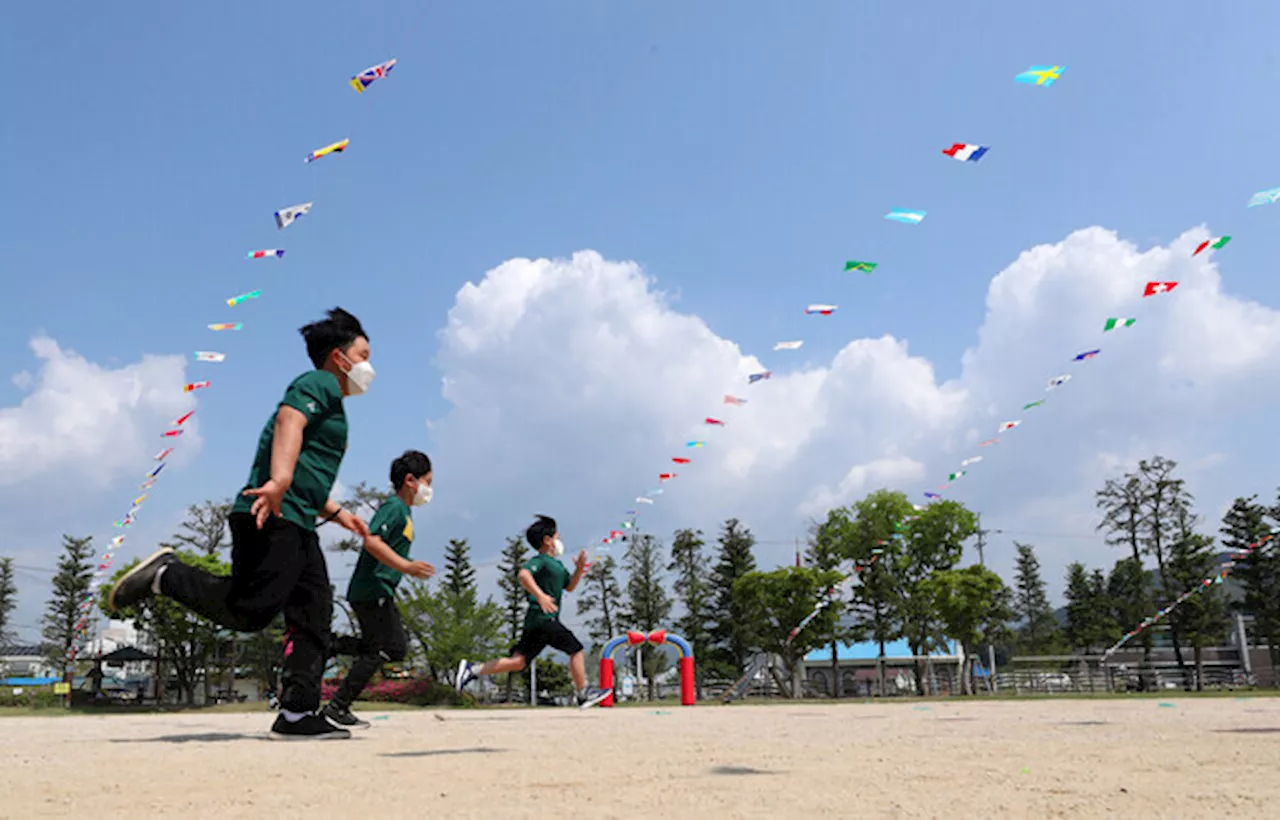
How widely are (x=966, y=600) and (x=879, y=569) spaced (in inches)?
271

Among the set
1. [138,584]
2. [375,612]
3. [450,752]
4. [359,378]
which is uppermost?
[359,378]

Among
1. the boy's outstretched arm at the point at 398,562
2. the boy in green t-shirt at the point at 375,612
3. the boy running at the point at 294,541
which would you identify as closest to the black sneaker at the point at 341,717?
the boy in green t-shirt at the point at 375,612

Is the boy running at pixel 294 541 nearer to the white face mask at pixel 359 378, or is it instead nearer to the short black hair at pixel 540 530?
the white face mask at pixel 359 378

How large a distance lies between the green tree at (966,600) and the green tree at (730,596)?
14006mm

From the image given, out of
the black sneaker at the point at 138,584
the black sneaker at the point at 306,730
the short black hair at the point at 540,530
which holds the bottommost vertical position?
the black sneaker at the point at 306,730

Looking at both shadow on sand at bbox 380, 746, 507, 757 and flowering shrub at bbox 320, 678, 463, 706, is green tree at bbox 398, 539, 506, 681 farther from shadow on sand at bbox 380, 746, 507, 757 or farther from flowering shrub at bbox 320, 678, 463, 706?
shadow on sand at bbox 380, 746, 507, 757

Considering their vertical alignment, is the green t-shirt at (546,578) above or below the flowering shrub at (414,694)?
above

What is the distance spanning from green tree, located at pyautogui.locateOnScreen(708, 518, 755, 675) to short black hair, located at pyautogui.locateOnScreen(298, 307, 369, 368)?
158ft

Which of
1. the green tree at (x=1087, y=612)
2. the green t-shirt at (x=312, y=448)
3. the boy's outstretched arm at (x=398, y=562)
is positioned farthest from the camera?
the green tree at (x=1087, y=612)

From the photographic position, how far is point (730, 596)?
176 ft

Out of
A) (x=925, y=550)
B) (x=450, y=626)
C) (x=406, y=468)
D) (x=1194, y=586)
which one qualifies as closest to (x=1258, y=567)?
(x=1194, y=586)

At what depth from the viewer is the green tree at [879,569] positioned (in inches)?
1781

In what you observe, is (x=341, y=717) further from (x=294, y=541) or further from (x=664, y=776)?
(x=664, y=776)

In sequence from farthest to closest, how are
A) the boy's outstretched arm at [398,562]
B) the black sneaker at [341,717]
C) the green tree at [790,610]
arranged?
the green tree at [790,610] → the black sneaker at [341,717] → the boy's outstretched arm at [398,562]
